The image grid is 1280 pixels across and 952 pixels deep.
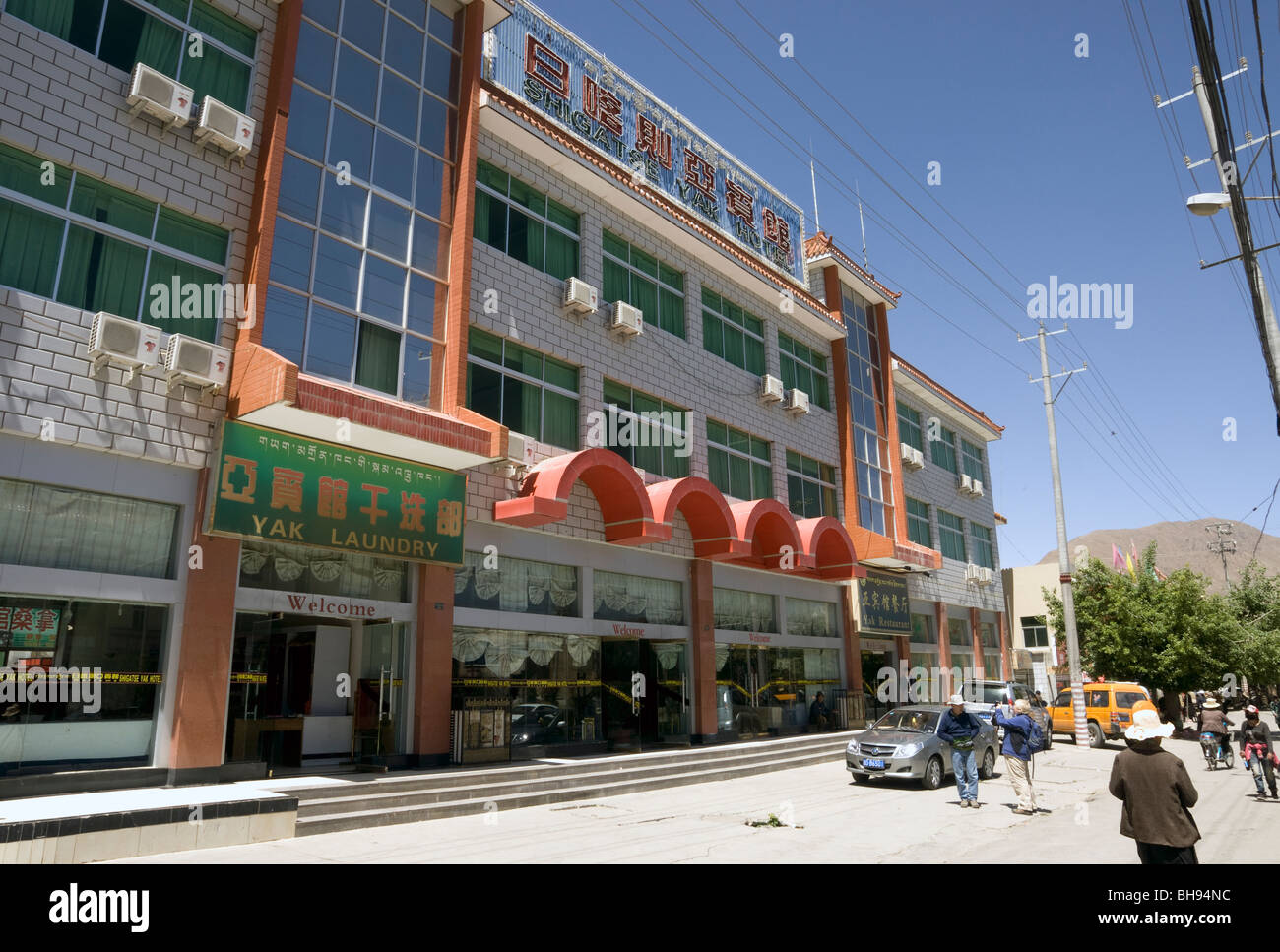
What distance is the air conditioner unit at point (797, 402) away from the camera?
25.6m

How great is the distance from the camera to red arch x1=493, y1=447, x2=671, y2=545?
51.2ft

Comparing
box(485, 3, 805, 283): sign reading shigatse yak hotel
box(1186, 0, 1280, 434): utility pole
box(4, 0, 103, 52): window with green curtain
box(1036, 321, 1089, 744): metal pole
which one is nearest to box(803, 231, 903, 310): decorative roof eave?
box(485, 3, 805, 283): sign reading shigatse yak hotel

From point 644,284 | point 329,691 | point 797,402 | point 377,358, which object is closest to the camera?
point 377,358

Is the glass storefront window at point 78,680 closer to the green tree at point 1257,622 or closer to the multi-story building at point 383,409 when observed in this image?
the multi-story building at point 383,409

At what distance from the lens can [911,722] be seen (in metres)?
16.7

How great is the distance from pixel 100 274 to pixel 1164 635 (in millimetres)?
34841

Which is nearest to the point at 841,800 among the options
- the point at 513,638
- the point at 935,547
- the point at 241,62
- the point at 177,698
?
the point at 513,638

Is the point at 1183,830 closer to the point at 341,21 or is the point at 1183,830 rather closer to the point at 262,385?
the point at 262,385

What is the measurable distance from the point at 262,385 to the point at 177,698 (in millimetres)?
4531

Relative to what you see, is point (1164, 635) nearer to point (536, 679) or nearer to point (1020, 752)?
point (1020, 752)

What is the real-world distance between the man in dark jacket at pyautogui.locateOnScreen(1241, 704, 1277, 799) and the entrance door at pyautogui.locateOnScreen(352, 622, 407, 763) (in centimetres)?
1490

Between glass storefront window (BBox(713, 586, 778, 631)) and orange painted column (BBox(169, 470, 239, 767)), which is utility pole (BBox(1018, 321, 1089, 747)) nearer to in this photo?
glass storefront window (BBox(713, 586, 778, 631))

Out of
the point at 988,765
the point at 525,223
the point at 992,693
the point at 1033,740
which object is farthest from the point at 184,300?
the point at 992,693
